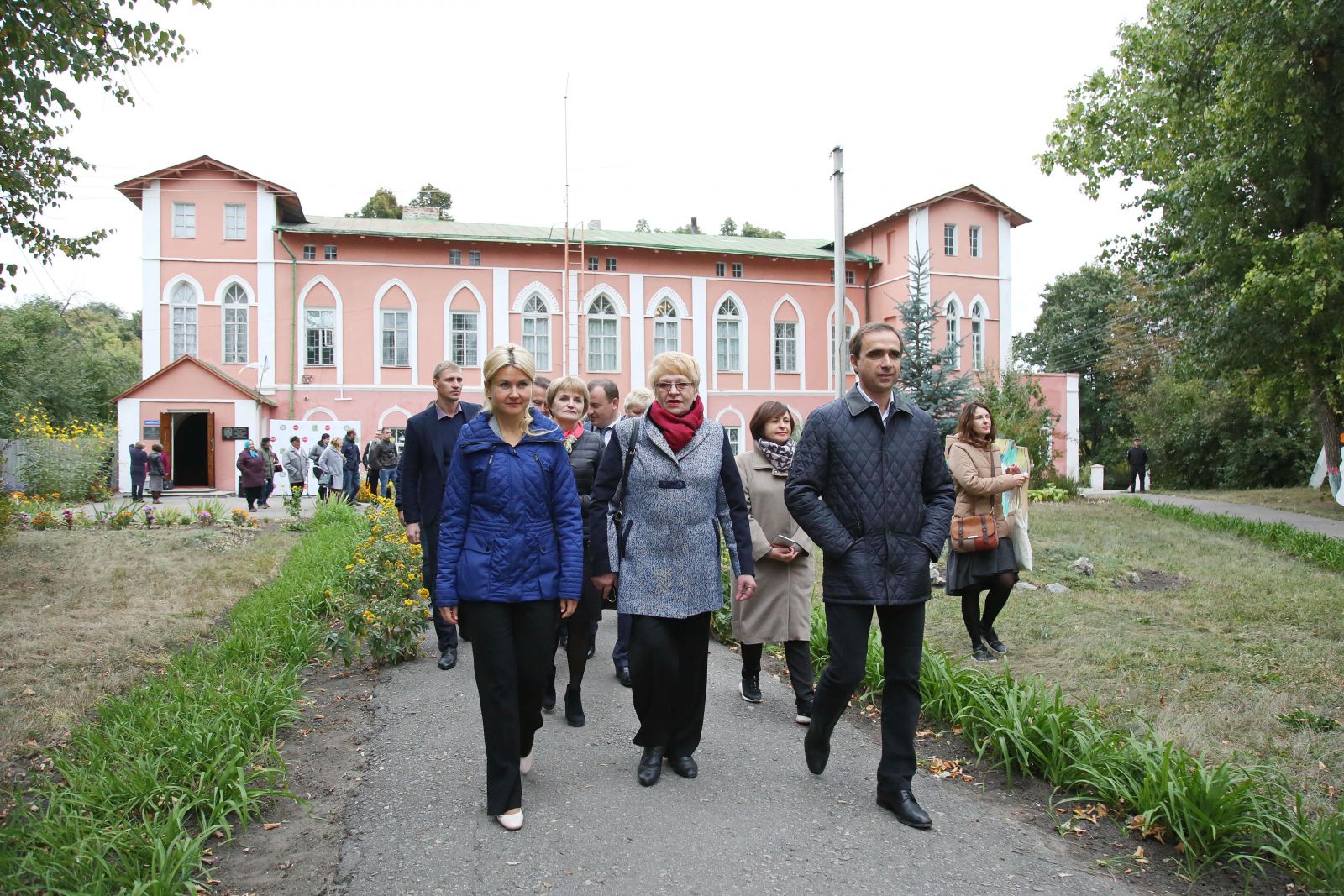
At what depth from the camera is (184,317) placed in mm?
30875

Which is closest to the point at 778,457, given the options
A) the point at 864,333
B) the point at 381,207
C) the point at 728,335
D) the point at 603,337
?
the point at 864,333

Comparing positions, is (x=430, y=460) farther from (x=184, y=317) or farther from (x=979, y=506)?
(x=184, y=317)

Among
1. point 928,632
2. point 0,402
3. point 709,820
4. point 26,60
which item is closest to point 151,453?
point 0,402

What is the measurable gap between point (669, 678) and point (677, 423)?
121 cm

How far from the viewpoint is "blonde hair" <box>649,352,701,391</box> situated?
4.34m

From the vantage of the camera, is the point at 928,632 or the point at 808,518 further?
the point at 928,632

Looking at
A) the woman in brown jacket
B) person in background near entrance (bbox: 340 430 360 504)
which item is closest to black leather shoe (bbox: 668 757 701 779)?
the woman in brown jacket

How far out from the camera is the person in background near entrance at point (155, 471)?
959 inches

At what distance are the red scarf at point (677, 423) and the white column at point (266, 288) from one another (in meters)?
30.2

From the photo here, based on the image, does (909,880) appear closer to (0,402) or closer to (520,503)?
(520,503)

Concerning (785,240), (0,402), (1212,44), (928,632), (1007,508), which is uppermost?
(785,240)

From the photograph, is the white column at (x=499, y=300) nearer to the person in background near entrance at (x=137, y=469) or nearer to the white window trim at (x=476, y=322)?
the white window trim at (x=476, y=322)

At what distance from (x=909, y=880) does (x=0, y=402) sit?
2188 centimetres

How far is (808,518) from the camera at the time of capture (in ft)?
13.1
